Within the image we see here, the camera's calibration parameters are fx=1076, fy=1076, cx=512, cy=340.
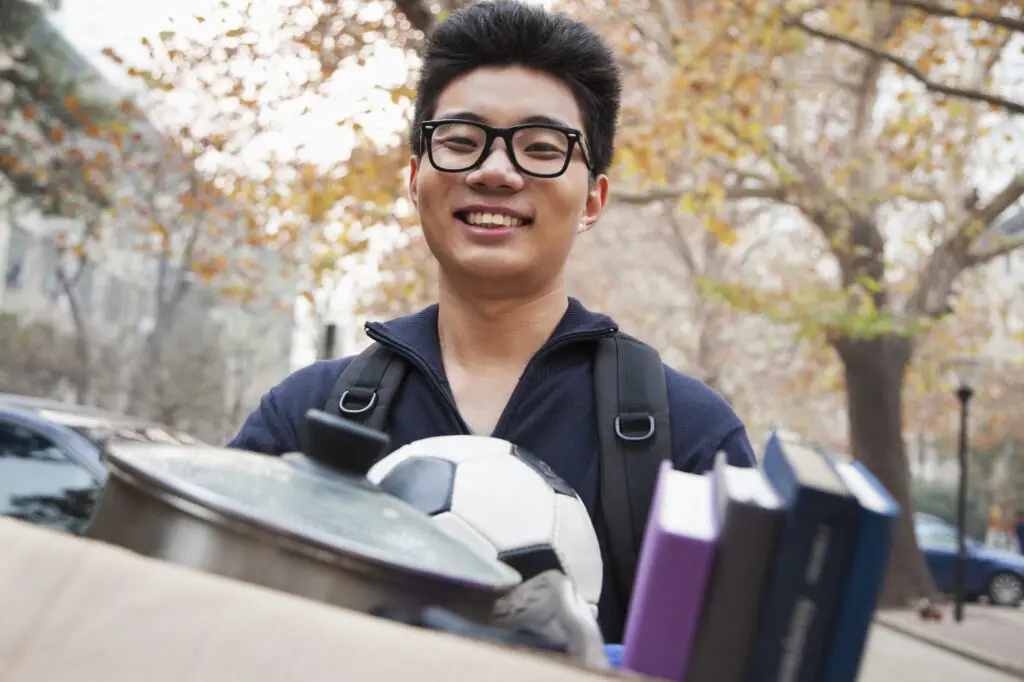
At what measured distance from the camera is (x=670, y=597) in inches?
43.4

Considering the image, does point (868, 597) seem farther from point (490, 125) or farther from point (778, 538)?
point (490, 125)

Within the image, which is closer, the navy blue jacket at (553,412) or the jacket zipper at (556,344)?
the navy blue jacket at (553,412)

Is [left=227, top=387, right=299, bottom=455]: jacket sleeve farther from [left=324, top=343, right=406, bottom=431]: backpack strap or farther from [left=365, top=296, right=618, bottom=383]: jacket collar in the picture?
[left=365, top=296, right=618, bottom=383]: jacket collar

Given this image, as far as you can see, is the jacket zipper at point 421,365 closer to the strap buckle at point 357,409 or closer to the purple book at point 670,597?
the strap buckle at point 357,409

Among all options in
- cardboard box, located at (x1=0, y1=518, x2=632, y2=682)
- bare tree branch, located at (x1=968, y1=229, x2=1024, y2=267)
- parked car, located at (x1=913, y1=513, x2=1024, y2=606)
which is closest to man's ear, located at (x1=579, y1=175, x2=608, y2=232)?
cardboard box, located at (x1=0, y1=518, x2=632, y2=682)

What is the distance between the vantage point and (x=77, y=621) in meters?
0.94

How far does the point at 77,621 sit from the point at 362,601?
26cm

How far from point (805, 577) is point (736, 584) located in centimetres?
7

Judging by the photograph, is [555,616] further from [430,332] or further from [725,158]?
[725,158]

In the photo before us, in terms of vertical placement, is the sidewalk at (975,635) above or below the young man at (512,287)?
below

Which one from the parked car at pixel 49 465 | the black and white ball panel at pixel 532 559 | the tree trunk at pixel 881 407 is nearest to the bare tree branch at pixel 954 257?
the tree trunk at pixel 881 407

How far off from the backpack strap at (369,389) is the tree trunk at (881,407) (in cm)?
1363

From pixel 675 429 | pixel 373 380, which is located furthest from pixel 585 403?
pixel 373 380

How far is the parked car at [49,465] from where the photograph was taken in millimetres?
6414
